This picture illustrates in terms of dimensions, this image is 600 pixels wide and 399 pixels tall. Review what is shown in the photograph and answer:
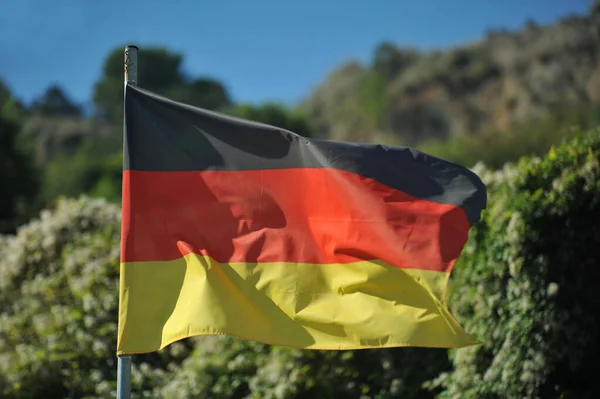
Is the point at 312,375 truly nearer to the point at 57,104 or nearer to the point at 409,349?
the point at 409,349

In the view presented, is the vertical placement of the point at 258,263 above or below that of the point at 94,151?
below

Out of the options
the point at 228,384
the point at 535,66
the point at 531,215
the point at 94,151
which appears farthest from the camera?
the point at 94,151

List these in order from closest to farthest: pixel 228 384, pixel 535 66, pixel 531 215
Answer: pixel 531 215, pixel 228 384, pixel 535 66

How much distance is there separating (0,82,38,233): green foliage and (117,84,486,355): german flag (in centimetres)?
1907

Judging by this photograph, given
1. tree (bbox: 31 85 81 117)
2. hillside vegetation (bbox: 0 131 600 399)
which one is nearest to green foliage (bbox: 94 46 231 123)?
tree (bbox: 31 85 81 117)

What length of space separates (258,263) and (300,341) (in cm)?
55

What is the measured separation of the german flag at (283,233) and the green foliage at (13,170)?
751 inches

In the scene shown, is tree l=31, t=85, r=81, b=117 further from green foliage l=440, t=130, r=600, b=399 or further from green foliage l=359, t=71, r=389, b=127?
green foliage l=440, t=130, r=600, b=399

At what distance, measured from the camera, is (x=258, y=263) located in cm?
456

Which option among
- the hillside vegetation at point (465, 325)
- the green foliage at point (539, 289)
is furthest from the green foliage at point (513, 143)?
the green foliage at point (539, 289)

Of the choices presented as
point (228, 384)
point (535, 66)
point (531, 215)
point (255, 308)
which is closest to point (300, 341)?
point (255, 308)

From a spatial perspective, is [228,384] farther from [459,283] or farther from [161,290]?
[161,290]

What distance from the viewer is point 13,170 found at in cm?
2353

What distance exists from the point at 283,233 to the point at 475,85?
58.0m
